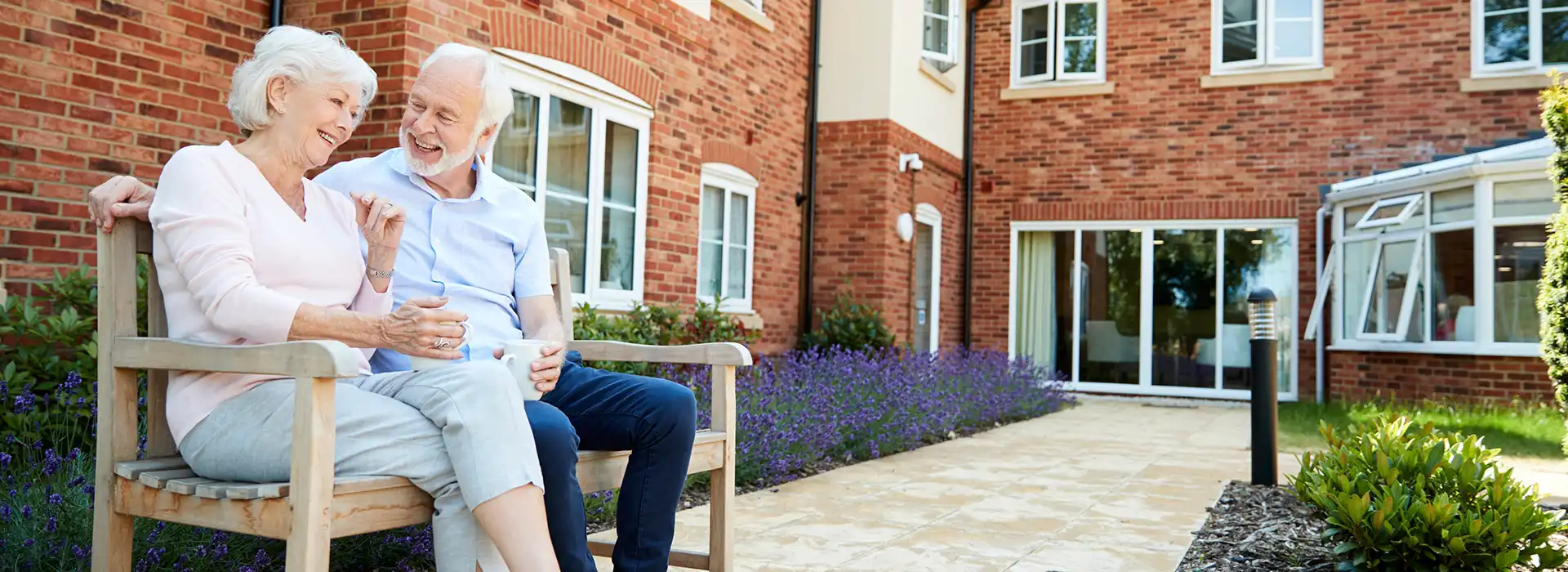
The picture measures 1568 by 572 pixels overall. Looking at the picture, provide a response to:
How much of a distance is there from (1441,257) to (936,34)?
15.4ft

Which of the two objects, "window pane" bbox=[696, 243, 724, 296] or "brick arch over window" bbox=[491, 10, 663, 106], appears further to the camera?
"window pane" bbox=[696, 243, 724, 296]

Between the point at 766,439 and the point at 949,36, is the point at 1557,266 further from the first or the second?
the point at 949,36

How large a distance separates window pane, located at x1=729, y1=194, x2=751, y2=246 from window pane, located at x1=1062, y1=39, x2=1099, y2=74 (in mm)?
4807

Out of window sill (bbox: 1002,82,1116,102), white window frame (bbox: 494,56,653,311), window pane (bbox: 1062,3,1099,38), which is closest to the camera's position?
white window frame (bbox: 494,56,653,311)

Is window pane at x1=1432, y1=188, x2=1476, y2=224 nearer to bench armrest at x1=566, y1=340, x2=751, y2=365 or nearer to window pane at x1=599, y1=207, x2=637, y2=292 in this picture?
window pane at x1=599, y1=207, x2=637, y2=292

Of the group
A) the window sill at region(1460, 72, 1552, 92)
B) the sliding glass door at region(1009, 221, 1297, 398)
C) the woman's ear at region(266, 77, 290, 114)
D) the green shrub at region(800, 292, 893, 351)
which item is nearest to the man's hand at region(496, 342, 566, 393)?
the woman's ear at region(266, 77, 290, 114)

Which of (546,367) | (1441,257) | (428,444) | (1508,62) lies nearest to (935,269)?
(1441,257)

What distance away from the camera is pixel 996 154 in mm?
11500

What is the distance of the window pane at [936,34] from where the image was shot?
995 centimetres

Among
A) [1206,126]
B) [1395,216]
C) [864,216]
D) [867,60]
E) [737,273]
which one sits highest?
[867,60]

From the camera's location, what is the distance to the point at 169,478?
1861 mm

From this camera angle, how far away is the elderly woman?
183 cm

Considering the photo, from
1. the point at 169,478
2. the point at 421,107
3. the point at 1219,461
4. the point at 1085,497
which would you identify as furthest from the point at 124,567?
the point at 1219,461

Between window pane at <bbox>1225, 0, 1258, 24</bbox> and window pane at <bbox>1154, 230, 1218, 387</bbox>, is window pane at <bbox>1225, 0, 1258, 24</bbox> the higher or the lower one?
the higher one
